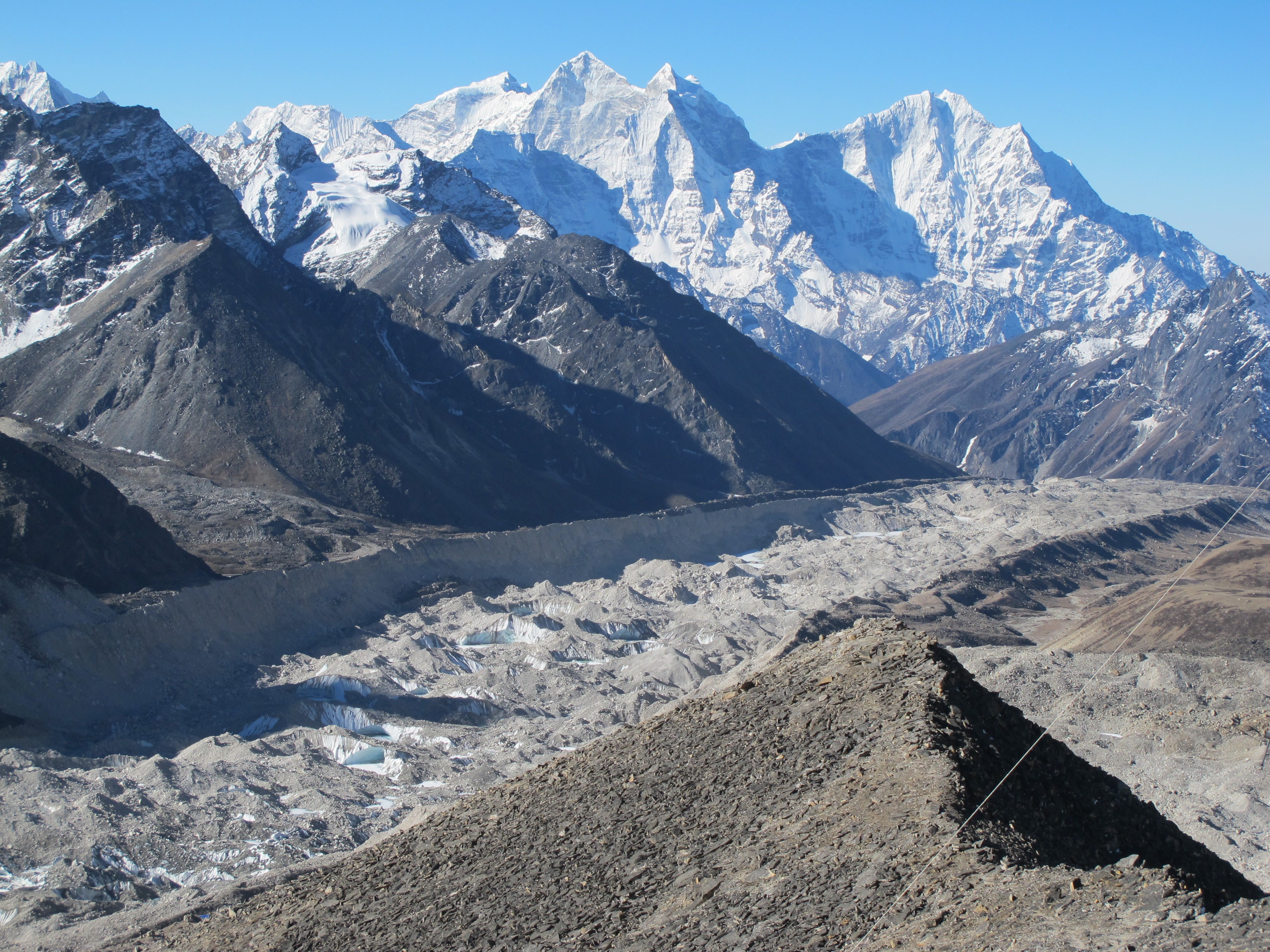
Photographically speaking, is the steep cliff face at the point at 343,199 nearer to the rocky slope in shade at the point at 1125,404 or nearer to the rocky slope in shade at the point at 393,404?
the rocky slope in shade at the point at 393,404

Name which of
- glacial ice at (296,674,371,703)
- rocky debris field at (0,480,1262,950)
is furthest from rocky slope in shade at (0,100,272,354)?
glacial ice at (296,674,371,703)

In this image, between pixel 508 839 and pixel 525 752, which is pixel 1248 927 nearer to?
pixel 508 839

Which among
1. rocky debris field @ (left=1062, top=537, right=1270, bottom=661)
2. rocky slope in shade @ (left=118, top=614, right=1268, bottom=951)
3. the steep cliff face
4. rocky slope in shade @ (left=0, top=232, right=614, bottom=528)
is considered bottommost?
rocky debris field @ (left=1062, top=537, right=1270, bottom=661)

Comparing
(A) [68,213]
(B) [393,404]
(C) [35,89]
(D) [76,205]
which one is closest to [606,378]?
(B) [393,404]

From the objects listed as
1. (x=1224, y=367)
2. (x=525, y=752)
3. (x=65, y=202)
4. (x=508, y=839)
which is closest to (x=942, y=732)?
(x=508, y=839)

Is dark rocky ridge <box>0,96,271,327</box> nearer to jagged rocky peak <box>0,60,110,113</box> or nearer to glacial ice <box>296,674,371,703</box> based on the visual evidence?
glacial ice <box>296,674,371,703</box>

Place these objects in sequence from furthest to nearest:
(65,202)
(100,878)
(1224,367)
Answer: (1224,367) → (65,202) → (100,878)
